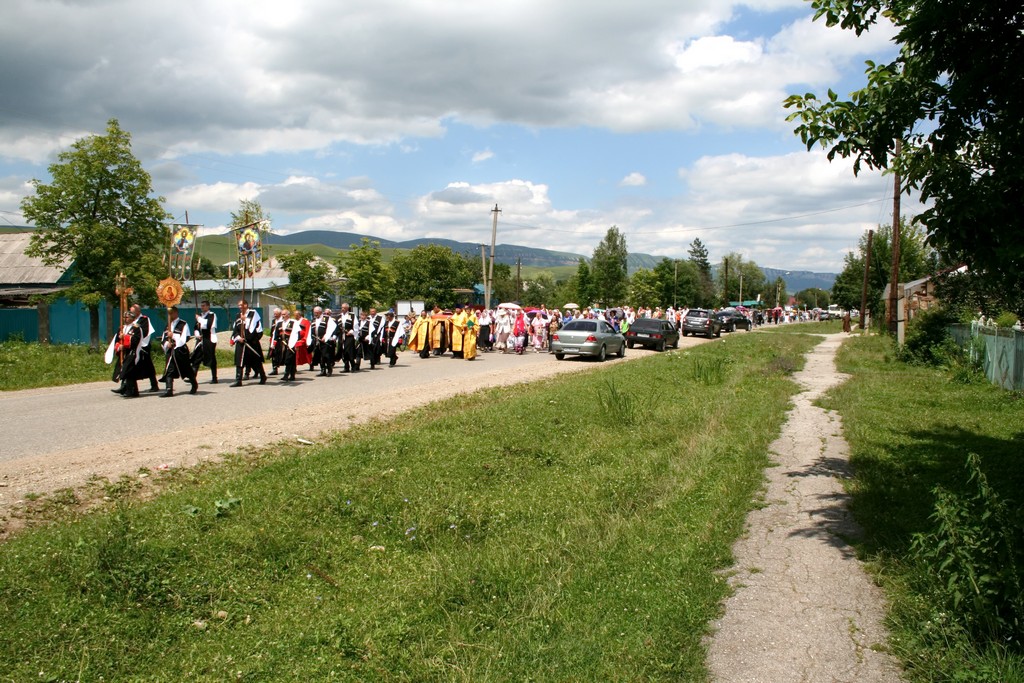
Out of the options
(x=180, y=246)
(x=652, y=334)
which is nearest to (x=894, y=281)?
(x=652, y=334)

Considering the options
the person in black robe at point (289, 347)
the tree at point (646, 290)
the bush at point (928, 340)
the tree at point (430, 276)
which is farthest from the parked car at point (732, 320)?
the person in black robe at point (289, 347)

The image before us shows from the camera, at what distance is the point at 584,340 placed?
26.2 m

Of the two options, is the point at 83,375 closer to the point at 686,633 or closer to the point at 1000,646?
the point at 686,633

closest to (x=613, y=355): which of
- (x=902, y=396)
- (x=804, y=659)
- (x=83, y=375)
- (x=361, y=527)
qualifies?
(x=902, y=396)

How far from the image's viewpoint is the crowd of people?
1423 cm

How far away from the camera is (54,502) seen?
6.47 metres

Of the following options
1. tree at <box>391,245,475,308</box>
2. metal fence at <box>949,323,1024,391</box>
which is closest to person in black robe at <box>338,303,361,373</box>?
metal fence at <box>949,323,1024,391</box>

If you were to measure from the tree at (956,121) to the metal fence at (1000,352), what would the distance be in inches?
405

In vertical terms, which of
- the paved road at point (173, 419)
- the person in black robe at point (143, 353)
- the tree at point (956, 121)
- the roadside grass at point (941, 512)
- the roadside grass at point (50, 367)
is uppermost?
the tree at point (956, 121)

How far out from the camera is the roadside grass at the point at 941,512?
13.2 ft

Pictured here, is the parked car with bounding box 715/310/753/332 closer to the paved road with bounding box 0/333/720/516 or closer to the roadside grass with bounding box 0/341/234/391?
the paved road with bounding box 0/333/720/516

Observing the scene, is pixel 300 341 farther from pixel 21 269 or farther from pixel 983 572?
pixel 21 269

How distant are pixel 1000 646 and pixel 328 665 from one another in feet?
11.9

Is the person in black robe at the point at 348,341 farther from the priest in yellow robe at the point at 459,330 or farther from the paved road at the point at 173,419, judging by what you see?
the priest in yellow robe at the point at 459,330
